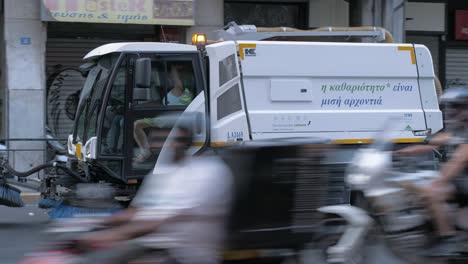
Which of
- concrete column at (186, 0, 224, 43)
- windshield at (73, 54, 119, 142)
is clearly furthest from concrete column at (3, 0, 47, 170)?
windshield at (73, 54, 119, 142)

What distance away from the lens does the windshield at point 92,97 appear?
8500mm

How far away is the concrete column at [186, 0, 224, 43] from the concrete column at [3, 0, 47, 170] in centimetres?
340

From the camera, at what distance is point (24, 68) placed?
13914 millimetres

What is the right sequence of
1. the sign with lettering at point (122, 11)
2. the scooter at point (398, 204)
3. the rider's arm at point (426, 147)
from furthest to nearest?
the sign with lettering at point (122, 11) < the rider's arm at point (426, 147) < the scooter at point (398, 204)

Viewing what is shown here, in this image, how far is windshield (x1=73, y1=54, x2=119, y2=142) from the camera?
8.50 meters

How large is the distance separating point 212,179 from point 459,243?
109 inches

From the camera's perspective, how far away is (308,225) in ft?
14.8

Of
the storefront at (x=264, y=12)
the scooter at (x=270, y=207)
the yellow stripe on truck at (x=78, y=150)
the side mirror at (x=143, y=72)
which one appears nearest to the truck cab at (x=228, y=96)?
the side mirror at (x=143, y=72)

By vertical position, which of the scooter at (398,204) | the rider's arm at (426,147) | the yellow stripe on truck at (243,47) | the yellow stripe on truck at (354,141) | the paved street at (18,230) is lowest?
the paved street at (18,230)

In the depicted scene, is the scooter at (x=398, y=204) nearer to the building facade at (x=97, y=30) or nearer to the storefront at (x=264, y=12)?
the building facade at (x=97, y=30)

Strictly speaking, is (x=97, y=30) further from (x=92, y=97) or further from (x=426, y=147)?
(x=426, y=147)

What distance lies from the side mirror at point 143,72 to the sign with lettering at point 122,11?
20.1ft

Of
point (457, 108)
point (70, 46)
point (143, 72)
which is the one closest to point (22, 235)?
point (143, 72)

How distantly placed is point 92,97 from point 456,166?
5.09m
